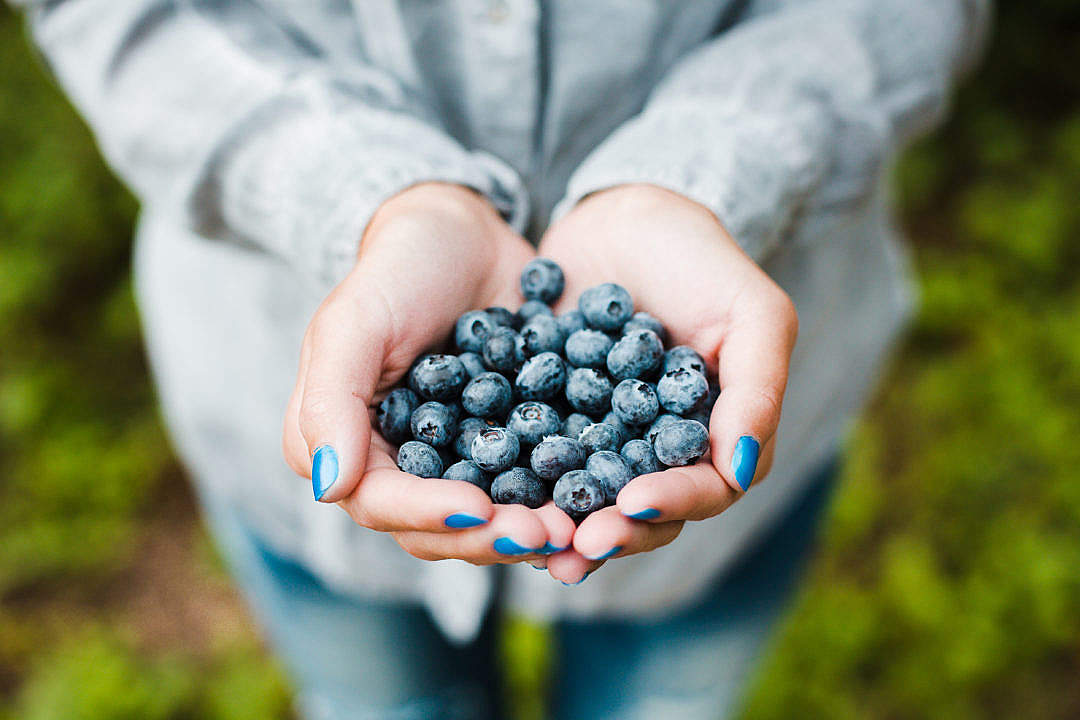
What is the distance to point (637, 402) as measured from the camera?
104 centimetres

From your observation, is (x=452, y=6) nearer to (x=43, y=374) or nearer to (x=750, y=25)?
(x=750, y=25)

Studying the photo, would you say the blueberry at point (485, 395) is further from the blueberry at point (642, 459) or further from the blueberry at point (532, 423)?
the blueberry at point (642, 459)

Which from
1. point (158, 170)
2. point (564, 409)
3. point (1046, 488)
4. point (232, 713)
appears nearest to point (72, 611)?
point (232, 713)

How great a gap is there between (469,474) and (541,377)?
0.58 feet

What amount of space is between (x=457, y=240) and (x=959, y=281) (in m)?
2.71

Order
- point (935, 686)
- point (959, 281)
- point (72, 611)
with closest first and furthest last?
point (935, 686) < point (72, 611) < point (959, 281)

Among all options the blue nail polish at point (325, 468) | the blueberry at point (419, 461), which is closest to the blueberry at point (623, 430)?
the blueberry at point (419, 461)

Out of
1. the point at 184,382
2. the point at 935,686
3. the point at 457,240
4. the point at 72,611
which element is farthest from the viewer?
the point at 72,611

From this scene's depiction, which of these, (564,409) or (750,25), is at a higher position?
(750,25)

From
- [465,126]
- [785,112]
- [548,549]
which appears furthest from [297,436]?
[785,112]

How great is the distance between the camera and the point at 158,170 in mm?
1228

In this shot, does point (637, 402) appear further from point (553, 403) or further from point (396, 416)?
point (396, 416)

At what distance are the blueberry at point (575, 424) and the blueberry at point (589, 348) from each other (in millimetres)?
70

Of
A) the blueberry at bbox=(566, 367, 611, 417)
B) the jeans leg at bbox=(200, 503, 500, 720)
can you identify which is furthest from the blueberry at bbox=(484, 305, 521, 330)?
the jeans leg at bbox=(200, 503, 500, 720)
